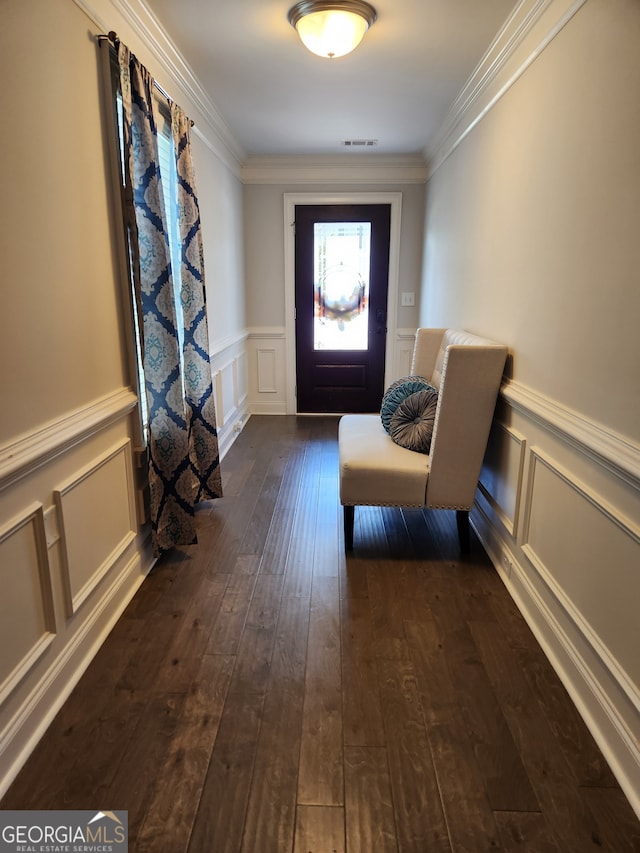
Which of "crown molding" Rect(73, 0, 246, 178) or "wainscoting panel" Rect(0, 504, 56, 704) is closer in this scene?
"wainscoting panel" Rect(0, 504, 56, 704)

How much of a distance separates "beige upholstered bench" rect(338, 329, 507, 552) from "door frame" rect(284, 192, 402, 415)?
8.58ft

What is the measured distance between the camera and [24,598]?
1504mm

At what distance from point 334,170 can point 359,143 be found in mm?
555

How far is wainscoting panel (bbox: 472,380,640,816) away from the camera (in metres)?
1.44

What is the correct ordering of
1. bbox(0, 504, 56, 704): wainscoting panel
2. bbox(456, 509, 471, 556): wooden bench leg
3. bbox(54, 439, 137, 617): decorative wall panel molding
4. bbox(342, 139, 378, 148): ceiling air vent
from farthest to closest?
bbox(342, 139, 378, 148): ceiling air vent
bbox(456, 509, 471, 556): wooden bench leg
bbox(54, 439, 137, 617): decorative wall panel molding
bbox(0, 504, 56, 704): wainscoting panel

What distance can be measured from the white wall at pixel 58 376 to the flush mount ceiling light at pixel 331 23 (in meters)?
0.68

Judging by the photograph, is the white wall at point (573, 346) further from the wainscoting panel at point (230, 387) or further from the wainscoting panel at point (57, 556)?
the wainscoting panel at point (230, 387)

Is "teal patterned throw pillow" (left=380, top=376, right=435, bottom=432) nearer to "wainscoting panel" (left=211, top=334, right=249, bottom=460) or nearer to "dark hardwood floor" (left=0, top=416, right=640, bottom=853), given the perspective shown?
"dark hardwood floor" (left=0, top=416, right=640, bottom=853)

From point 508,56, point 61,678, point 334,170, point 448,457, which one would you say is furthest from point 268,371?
point 61,678

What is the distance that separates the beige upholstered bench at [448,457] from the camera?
2463mm

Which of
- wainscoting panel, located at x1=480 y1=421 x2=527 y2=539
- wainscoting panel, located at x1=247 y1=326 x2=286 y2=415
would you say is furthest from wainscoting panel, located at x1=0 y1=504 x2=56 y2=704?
wainscoting panel, located at x1=247 y1=326 x2=286 y2=415

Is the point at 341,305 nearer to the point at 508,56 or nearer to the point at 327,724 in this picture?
the point at 508,56

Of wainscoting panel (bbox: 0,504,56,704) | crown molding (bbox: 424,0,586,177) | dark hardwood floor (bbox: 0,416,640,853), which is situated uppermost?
crown molding (bbox: 424,0,586,177)

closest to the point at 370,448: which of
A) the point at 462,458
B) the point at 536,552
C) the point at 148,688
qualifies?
the point at 462,458
